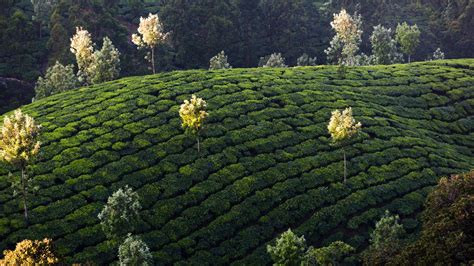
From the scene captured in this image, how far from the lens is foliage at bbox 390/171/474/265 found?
3008 cm

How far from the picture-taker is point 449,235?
31.4 meters

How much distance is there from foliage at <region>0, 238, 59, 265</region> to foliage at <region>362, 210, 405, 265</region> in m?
23.2

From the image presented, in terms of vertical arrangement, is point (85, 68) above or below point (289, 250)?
above

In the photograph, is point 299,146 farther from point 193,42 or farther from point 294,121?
point 193,42

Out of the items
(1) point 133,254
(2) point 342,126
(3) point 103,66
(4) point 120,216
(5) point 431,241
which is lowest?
(1) point 133,254

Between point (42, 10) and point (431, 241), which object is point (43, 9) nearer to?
point (42, 10)

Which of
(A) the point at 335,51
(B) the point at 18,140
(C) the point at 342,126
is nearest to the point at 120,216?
(B) the point at 18,140

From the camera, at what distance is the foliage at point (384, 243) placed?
34969mm

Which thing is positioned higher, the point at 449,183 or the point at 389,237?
the point at 449,183

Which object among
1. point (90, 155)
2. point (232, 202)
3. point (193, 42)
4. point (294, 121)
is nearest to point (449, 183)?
point (232, 202)

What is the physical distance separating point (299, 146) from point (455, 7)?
10928 cm

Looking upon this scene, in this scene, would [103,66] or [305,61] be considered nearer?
[103,66]

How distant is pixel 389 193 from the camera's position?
51.1 m

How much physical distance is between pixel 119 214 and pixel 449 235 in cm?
2502
